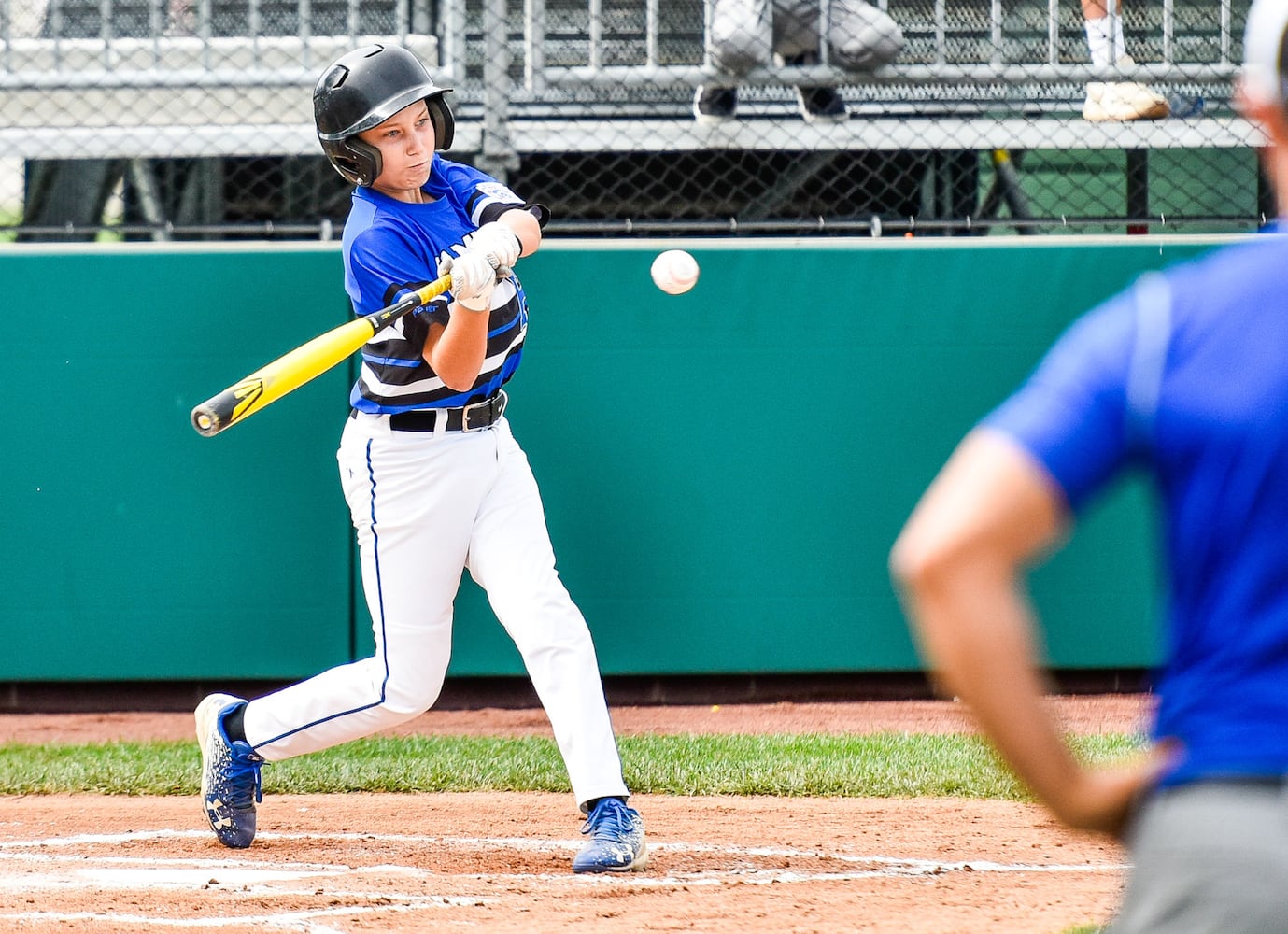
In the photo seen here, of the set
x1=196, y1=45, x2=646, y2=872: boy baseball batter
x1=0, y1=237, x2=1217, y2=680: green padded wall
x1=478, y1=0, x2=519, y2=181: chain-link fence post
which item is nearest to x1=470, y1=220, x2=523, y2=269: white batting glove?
x1=196, y1=45, x2=646, y2=872: boy baseball batter

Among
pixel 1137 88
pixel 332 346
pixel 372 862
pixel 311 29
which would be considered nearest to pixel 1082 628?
pixel 1137 88

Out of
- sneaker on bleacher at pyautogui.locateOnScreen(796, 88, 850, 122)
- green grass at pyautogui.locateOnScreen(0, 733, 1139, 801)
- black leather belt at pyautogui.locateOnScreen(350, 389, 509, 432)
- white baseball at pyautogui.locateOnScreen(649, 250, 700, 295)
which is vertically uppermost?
sneaker on bleacher at pyautogui.locateOnScreen(796, 88, 850, 122)

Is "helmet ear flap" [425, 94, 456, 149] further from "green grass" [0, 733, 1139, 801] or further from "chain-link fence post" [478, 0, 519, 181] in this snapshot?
"chain-link fence post" [478, 0, 519, 181]

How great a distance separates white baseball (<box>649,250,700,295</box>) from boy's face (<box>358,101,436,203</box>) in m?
1.82

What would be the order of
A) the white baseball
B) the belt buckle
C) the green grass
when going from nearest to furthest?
the belt buckle < the green grass < the white baseball

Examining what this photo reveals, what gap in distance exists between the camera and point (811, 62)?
6.68 metres

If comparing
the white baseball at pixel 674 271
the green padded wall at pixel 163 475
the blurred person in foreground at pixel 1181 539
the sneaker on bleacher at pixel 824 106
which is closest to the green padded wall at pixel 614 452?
the green padded wall at pixel 163 475

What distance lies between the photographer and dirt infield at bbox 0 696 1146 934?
321 centimetres

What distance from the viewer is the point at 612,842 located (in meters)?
3.52

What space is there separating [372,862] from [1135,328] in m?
2.94

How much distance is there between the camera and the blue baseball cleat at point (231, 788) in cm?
390

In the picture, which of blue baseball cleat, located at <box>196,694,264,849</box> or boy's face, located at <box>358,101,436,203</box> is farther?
blue baseball cleat, located at <box>196,694,264,849</box>

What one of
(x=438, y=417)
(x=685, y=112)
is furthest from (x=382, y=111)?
(x=685, y=112)

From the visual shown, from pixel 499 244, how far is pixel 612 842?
140 centimetres
